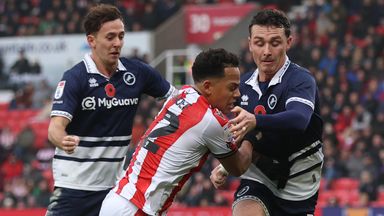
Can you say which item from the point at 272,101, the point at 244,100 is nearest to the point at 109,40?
the point at 244,100

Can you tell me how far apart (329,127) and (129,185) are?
12.8 meters

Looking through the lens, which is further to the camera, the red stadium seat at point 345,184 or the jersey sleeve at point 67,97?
the red stadium seat at point 345,184

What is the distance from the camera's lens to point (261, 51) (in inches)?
306

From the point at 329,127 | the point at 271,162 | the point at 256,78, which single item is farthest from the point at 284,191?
the point at 329,127

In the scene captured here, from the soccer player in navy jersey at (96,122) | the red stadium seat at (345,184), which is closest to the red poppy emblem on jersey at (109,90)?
the soccer player in navy jersey at (96,122)

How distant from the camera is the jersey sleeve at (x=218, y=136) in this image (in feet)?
22.8

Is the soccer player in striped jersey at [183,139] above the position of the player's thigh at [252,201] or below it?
above

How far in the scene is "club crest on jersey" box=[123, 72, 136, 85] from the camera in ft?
27.7

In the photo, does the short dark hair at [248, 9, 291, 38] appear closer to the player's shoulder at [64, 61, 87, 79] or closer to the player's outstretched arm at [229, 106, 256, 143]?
the player's outstretched arm at [229, 106, 256, 143]

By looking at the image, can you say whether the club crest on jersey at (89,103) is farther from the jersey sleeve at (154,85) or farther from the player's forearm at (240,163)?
the player's forearm at (240,163)

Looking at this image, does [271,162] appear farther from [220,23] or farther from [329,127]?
[220,23]

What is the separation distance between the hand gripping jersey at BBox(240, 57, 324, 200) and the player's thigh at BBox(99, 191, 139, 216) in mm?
1189

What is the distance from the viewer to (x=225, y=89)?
6.98 metres

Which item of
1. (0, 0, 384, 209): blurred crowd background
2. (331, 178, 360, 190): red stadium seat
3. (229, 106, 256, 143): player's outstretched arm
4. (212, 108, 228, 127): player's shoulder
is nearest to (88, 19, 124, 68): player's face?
(212, 108, 228, 127): player's shoulder
